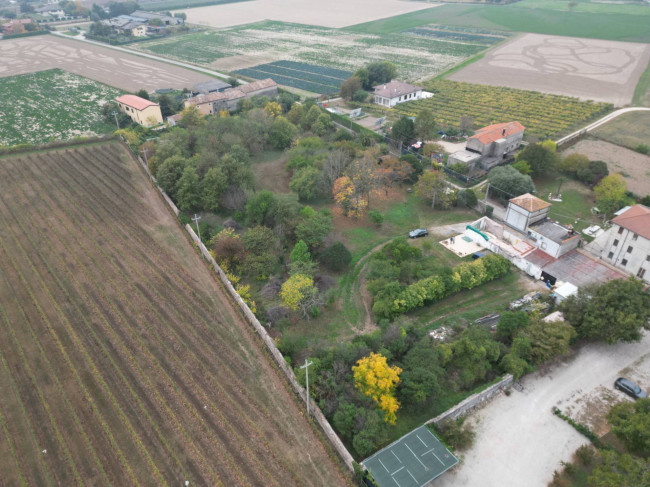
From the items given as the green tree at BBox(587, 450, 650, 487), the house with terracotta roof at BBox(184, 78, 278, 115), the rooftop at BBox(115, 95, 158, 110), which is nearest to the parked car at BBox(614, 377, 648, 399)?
the green tree at BBox(587, 450, 650, 487)

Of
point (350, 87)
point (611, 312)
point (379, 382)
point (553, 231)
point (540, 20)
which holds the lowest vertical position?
point (379, 382)

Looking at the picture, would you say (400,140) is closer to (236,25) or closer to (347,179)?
(347,179)

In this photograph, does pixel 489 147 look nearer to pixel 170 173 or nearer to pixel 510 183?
pixel 510 183

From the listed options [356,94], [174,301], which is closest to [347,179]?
[174,301]

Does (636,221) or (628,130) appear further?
(628,130)

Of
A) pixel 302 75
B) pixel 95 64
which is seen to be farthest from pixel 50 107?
pixel 302 75

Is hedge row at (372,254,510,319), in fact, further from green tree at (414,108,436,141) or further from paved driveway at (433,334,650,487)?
green tree at (414,108,436,141)
